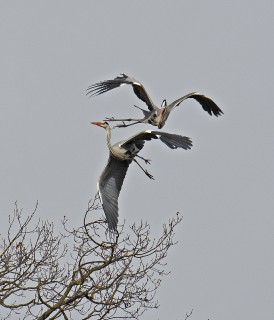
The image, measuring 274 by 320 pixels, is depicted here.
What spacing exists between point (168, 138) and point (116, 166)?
2.21 metres

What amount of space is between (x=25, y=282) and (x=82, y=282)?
1.16 m

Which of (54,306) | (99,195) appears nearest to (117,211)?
(99,195)

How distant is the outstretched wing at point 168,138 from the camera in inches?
757

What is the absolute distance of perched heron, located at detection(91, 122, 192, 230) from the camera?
20.3m

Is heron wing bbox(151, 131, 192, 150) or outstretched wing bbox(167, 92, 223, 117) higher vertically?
outstretched wing bbox(167, 92, 223, 117)

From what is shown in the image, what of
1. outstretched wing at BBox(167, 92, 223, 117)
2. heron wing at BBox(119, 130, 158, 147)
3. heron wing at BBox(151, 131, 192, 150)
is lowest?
heron wing at BBox(151, 131, 192, 150)

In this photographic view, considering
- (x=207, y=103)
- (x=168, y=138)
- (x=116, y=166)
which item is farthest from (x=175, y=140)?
(x=207, y=103)

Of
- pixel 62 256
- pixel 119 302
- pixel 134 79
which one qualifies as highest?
pixel 134 79

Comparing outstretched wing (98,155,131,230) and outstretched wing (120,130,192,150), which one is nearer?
outstretched wing (120,130,192,150)

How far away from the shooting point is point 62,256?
21156 mm

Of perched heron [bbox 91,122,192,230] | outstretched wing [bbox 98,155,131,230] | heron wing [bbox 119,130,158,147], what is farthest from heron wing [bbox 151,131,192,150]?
outstretched wing [bbox 98,155,131,230]

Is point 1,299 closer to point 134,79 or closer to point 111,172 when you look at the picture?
point 111,172

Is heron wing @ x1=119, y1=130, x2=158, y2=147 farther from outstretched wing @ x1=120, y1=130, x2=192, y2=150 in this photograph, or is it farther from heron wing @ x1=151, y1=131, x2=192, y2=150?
heron wing @ x1=151, y1=131, x2=192, y2=150

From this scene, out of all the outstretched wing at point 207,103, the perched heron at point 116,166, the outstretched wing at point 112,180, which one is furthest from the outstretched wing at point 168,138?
the outstretched wing at point 207,103
